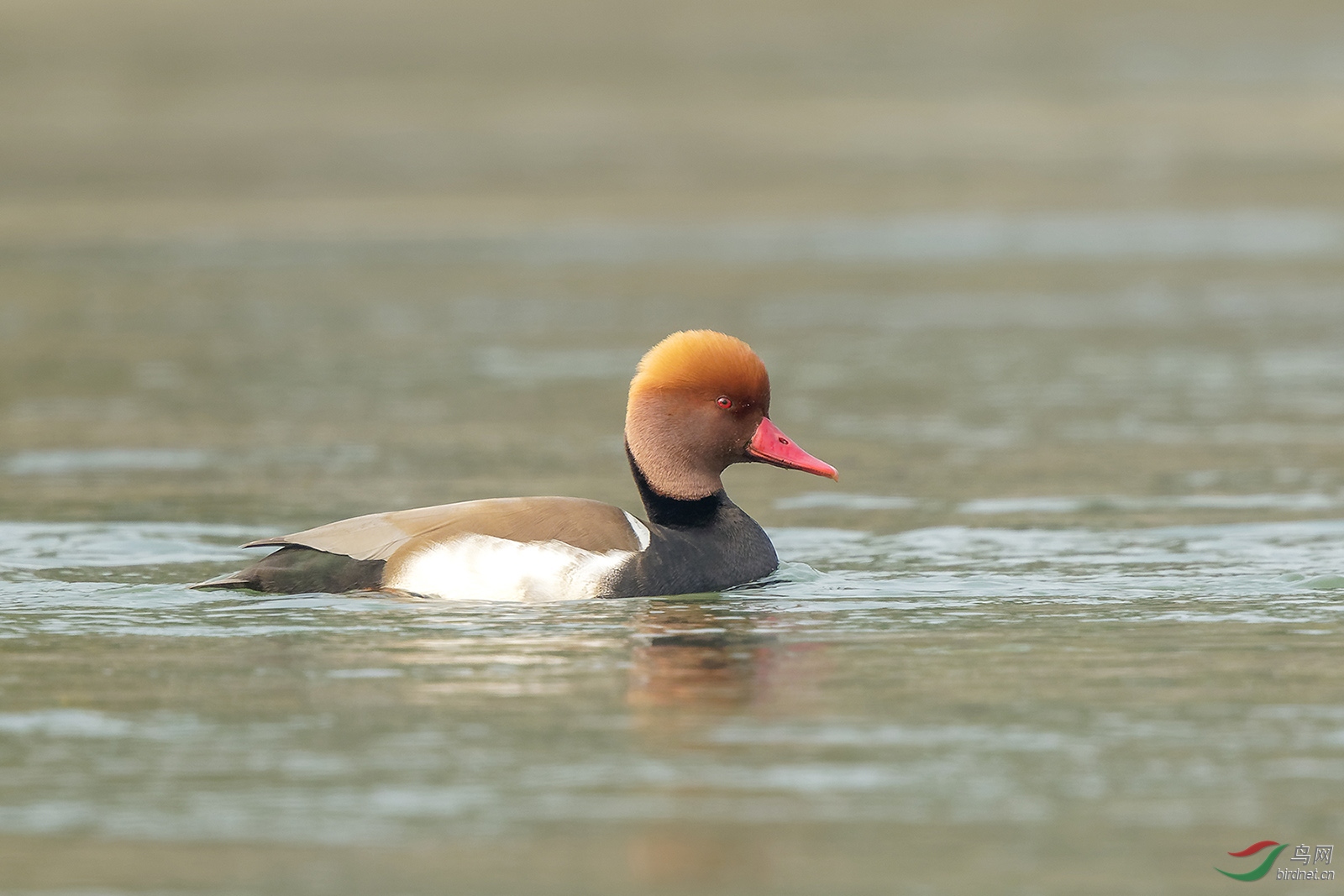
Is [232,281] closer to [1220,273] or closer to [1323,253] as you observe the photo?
[1220,273]

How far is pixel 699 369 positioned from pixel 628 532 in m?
0.81

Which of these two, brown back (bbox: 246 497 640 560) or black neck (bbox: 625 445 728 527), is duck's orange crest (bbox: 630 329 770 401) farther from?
brown back (bbox: 246 497 640 560)

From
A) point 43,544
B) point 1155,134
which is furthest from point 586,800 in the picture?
point 1155,134

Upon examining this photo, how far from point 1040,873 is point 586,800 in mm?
1321

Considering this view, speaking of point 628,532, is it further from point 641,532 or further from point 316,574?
point 316,574

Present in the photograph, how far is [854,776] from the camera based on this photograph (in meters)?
6.63

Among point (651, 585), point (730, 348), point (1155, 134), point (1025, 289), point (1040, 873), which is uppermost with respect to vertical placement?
point (1155, 134)

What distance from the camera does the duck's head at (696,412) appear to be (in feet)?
32.2

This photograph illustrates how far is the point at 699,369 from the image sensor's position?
9.80 m

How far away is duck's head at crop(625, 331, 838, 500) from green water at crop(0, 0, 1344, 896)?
0.59 metres
